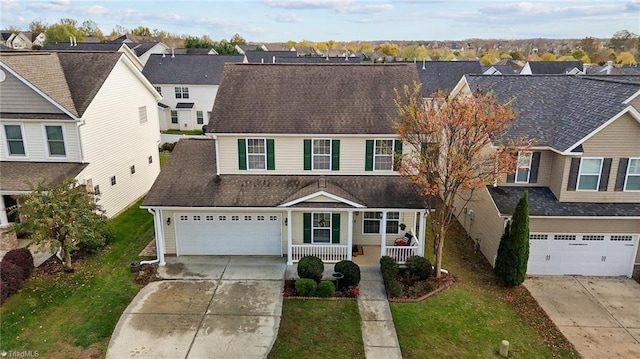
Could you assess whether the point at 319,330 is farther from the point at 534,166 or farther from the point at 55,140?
the point at 55,140

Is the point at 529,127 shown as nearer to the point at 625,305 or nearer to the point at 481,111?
the point at 481,111

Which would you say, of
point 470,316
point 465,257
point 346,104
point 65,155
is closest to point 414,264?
point 470,316

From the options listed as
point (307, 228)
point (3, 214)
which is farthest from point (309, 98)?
point (3, 214)

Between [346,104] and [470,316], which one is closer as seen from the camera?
[470,316]

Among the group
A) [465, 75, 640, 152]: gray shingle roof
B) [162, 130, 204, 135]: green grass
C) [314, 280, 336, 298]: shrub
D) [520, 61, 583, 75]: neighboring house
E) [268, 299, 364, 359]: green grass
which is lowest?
[268, 299, 364, 359]: green grass

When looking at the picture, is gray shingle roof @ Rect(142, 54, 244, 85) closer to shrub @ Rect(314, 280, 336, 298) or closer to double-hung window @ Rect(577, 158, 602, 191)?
shrub @ Rect(314, 280, 336, 298)

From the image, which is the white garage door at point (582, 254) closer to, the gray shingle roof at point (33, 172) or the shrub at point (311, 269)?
the shrub at point (311, 269)

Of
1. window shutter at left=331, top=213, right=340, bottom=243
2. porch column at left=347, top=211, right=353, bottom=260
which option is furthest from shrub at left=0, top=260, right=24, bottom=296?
porch column at left=347, top=211, right=353, bottom=260
